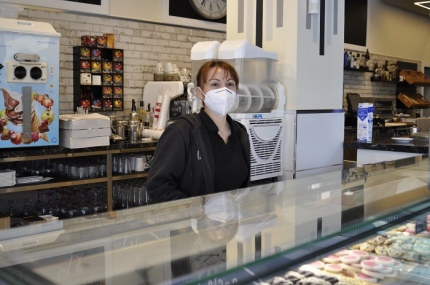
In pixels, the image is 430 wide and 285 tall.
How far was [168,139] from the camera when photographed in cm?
236

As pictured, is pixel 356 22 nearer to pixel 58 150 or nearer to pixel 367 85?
pixel 367 85

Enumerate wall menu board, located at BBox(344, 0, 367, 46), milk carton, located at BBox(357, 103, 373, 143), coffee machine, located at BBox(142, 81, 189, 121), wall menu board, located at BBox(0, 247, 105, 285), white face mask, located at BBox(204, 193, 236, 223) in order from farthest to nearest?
1. wall menu board, located at BBox(344, 0, 367, 46)
2. coffee machine, located at BBox(142, 81, 189, 121)
3. milk carton, located at BBox(357, 103, 373, 143)
4. white face mask, located at BBox(204, 193, 236, 223)
5. wall menu board, located at BBox(0, 247, 105, 285)

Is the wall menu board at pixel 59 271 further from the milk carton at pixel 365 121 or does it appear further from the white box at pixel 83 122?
the milk carton at pixel 365 121

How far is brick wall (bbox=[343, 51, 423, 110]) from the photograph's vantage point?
9.92 meters

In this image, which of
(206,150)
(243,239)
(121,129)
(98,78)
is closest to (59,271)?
(243,239)

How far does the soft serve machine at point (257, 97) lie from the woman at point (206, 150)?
4.63 ft

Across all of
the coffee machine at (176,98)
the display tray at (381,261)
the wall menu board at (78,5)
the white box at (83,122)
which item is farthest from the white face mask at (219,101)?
the wall menu board at (78,5)

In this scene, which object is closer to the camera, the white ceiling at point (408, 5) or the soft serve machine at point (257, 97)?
the soft serve machine at point (257, 97)

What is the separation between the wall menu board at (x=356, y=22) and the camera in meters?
Result: 9.56

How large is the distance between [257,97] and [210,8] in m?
3.25

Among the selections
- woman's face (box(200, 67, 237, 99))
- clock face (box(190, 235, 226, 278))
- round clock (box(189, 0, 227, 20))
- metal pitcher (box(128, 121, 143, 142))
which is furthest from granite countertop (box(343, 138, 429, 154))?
clock face (box(190, 235, 226, 278))

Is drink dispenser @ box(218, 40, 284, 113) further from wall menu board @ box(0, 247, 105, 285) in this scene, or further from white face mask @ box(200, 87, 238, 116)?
wall menu board @ box(0, 247, 105, 285)

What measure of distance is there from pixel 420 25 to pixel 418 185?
1100cm

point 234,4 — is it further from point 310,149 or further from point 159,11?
point 159,11
